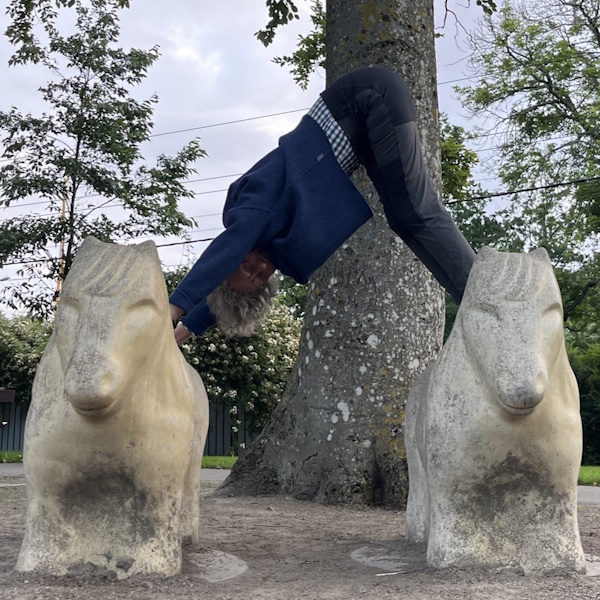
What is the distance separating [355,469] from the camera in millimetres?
6223

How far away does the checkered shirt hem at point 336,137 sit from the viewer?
14.6ft

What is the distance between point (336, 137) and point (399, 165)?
1.20 feet

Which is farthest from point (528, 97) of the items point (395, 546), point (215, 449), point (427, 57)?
point (395, 546)

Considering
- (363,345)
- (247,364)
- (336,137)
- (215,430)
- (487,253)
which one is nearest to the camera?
(487,253)

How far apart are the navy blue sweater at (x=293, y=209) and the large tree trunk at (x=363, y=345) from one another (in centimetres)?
211

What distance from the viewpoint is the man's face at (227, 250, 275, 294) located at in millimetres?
4281

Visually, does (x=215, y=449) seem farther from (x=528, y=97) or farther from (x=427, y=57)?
(x=427, y=57)

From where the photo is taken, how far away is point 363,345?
6.39 m

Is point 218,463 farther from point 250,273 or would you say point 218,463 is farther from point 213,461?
point 250,273

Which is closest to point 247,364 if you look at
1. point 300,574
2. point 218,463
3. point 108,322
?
point 218,463

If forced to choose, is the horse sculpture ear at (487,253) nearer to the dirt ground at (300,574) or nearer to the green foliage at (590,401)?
the dirt ground at (300,574)

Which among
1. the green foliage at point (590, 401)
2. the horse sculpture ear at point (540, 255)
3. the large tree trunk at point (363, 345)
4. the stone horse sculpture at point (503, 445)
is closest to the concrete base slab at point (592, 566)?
the stone horse sculpture at point (503, 445)

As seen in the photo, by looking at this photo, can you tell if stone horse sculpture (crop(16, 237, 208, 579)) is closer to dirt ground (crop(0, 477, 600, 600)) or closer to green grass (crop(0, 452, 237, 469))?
dirt ground (crop(0, 477, 600, 600))

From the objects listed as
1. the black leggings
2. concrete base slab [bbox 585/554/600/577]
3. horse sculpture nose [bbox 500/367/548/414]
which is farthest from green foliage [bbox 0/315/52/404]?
horse sculpture nose [bbox 500/367/548/414]
